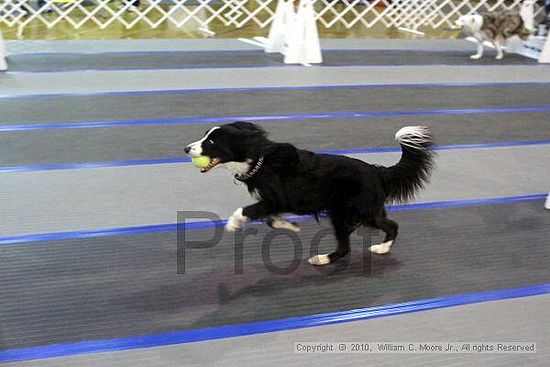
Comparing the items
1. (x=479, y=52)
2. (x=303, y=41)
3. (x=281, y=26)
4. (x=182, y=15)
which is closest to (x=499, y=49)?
(x=479, y=52)

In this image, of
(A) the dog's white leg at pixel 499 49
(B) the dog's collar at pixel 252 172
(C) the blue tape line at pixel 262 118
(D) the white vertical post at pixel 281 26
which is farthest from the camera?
(A) the dog's white leg at pixel 499 49

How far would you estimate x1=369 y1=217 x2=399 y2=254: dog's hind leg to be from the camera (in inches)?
108

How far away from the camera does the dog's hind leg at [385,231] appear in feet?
9.04

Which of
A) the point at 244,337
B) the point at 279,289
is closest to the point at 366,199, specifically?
the point at 279,289

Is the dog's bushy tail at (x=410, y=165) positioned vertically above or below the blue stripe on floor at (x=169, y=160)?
above

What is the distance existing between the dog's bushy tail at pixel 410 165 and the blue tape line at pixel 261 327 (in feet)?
1.65

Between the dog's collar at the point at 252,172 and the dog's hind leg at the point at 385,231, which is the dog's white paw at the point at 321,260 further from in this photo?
the dog's collar at the point at 252,172

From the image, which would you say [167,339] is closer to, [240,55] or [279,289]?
[279,289]

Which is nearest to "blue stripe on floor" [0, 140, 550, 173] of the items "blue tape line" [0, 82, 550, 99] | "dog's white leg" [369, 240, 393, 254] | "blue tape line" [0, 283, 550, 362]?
"dog's white leg" [369, 240, 393, 254]

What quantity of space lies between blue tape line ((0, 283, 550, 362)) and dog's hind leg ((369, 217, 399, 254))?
38 centimetres

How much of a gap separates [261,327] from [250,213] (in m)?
0.47

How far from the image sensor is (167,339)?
2240mm

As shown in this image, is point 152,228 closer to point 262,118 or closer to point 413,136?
point 413,136

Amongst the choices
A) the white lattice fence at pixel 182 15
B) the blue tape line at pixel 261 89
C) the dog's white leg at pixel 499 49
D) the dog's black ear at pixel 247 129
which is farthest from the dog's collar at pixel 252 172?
the white lattice fence at pixel 182 15
